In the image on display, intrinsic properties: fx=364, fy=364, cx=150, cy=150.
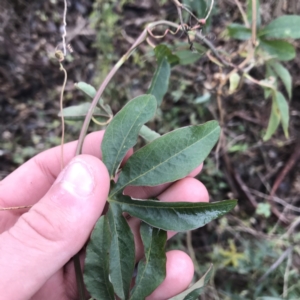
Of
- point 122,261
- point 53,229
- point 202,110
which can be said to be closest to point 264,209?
point 202,110

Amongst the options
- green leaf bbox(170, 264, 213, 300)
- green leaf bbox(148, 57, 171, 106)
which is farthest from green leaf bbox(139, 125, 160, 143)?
green leaf bbox(170, 264, 213, 300)

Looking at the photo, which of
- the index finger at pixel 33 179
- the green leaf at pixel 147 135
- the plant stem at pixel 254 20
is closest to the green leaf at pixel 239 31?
the plant stem at pixel 254 20

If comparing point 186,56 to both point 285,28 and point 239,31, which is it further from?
point 285,28

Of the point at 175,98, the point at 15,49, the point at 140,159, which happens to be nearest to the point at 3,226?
the point at 140,159

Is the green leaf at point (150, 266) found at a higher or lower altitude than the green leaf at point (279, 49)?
lower

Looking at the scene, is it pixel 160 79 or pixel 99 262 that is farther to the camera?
pixel 160 79

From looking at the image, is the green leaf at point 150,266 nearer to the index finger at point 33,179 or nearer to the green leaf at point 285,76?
the index finger at point 33,179
